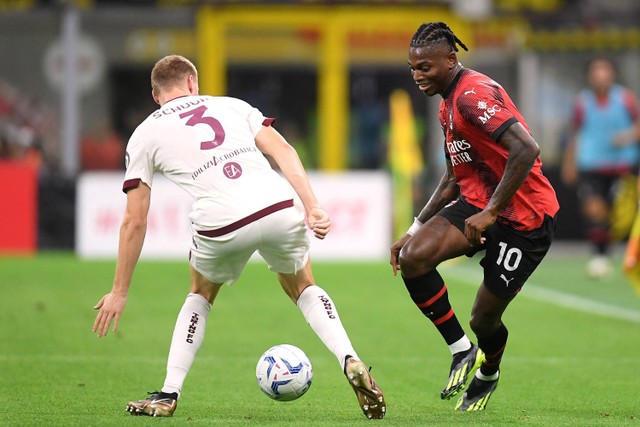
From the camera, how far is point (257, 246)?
653 cm

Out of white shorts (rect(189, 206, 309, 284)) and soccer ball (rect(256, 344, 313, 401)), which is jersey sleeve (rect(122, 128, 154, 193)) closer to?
white shorts (rect(189, 206, 309, 284))

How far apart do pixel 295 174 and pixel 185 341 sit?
1028 mm

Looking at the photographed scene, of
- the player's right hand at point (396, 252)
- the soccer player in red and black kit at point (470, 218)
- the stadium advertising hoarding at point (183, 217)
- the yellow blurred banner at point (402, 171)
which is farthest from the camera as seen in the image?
the yellow blurred banner at point (402, 171)

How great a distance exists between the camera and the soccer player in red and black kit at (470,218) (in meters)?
6.80

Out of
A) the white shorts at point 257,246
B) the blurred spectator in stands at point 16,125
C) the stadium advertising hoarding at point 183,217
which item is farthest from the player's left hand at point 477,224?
the blurred spectator in stands at point 16,125

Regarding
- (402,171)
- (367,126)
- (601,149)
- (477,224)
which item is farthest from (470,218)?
(367,126)

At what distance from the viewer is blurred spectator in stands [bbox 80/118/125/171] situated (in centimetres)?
2272

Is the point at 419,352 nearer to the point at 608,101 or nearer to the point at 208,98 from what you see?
the point at 208,98

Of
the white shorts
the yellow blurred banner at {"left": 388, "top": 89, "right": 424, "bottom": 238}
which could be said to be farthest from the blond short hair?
the yellow blurred banner at {"left": 388, "top": 89, "right": 424, "bottom": 238}

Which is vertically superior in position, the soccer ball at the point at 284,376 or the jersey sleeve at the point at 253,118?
the jersey sleeve at the point at 253,118

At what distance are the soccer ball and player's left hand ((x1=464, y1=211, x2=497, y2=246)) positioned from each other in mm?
1076

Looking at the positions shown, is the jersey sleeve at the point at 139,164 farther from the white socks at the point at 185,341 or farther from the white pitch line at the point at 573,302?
the white pitch line at the point at 573,302

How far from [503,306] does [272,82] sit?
55.6 feet

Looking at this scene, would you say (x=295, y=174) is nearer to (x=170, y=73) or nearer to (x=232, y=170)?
(x=232, y=170)
